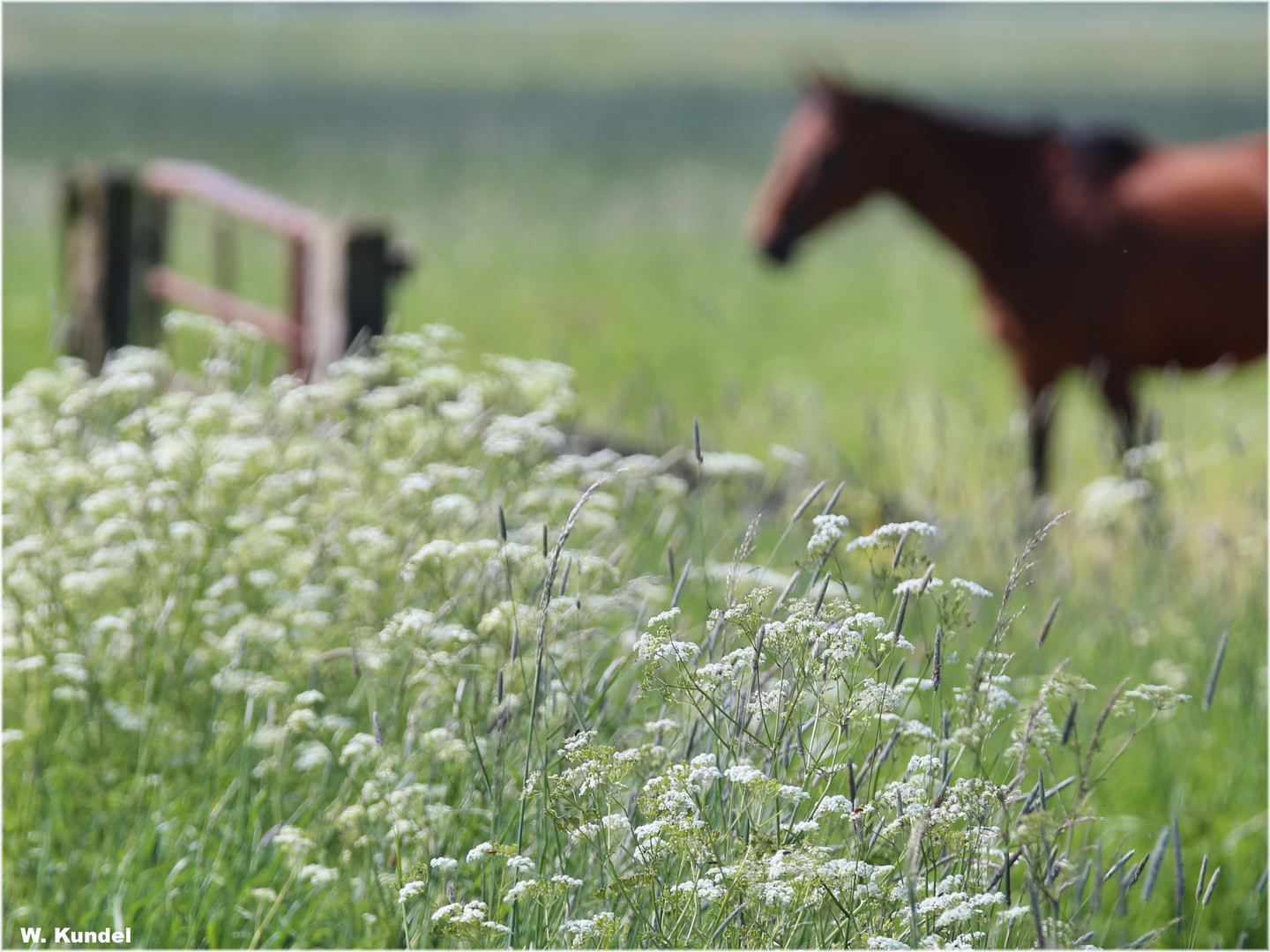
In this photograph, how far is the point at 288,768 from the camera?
2672 mm

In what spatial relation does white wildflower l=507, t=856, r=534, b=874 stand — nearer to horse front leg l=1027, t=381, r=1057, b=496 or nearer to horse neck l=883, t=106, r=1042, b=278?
horse front leg l=1027, t=381, r=1057, b=496

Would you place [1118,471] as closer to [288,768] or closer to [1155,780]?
A: [1155,780]

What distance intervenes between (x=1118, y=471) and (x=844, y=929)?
3381mm

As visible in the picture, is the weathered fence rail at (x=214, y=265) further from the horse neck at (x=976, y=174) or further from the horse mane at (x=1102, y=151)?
the horse mane at (x=1102, y=151)

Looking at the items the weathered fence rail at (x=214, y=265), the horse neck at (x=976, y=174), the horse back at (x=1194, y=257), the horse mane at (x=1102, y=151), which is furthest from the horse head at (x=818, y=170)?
the weathered fence rail at (x=214, y=265)

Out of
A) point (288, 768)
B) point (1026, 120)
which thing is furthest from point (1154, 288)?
point (288, 768)

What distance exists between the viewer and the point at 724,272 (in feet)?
46.0

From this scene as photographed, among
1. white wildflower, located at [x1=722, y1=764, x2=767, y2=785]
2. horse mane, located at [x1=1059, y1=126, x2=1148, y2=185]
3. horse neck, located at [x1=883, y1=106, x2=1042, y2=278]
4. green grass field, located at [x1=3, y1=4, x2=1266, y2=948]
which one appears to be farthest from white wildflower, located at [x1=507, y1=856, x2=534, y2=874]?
horse mane, located at [x1=1059, y1=126, x2=1148, y2=185]

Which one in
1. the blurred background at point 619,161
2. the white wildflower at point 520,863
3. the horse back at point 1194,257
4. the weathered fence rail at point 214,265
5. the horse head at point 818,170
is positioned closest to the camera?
the white wildflower at point 520,863

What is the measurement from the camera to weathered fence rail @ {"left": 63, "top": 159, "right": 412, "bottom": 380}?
477 centimetres

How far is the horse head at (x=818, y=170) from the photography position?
6.97 meters

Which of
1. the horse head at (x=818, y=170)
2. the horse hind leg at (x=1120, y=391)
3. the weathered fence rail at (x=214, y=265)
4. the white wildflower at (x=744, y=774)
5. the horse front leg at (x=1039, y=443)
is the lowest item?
the white wildflower at (x=744, y=774)

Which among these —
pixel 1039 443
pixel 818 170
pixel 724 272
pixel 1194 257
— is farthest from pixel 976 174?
pixel 724 272

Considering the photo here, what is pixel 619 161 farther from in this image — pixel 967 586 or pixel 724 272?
pixel 967 586
